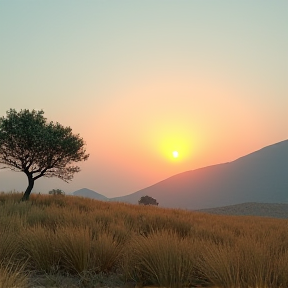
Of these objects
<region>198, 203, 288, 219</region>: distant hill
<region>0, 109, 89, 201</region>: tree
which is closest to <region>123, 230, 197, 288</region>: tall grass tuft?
<region>0, 109, 89, 201</region>: tree

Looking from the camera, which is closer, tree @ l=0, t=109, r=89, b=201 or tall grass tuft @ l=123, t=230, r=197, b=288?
tall grass tuft @ l=123, t=230, r=197, b=288

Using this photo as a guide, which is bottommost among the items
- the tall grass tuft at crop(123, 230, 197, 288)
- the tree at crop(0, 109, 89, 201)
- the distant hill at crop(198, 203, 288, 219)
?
the tall grass tuft at crop(123, 230, 197, 288)

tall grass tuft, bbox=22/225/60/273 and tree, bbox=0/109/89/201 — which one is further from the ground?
tree, bbox=0/109/89/201

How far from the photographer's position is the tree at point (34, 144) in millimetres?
26875

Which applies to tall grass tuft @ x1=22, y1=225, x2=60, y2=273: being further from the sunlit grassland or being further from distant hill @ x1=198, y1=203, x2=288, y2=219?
distant hill @ x1=198, y1=203, x2=288, y2=219

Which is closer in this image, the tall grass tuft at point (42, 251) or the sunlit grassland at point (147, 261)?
the sunlit grassland at point (147, 261)

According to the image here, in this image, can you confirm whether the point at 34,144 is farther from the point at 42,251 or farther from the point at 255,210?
the point at 255,210

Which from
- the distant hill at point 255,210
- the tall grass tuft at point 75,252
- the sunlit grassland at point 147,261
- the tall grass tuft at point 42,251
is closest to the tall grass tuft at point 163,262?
the sunlit grassland at point 147,261

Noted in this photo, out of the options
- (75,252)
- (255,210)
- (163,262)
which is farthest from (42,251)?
(255,210)

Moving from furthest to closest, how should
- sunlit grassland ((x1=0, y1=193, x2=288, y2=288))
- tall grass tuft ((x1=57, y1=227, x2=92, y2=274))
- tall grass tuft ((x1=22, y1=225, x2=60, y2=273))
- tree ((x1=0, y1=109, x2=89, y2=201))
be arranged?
tree ((x1=0, y1=109, x2=89, y2=201)), tall grass tuft ((x1=22, y1=225, x2=60, y2=273)), tall grass tuft ((x1=57, y1=227, x2=92, y2=274)), sunlit grassland ((x1=0, y1=193, x2=288, y2=288))

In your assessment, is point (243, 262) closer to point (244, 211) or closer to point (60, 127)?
point (60, 127)

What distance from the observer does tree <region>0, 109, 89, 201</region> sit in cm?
2688

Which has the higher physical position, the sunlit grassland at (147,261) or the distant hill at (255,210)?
the distant hill at (255,210)

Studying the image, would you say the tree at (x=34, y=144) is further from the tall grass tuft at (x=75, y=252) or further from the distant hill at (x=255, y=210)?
the distant hill at (x=255, y=210)
